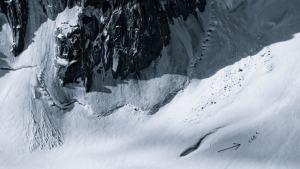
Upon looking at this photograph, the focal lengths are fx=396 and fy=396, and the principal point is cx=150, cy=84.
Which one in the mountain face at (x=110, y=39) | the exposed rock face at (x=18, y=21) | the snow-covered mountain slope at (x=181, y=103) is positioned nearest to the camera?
the snow-covered mountain slope at (x=181, y=103)

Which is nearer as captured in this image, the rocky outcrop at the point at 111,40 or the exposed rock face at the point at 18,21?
the rocky outcrop at the point at 111,40

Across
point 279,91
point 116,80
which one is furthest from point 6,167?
point 279,91

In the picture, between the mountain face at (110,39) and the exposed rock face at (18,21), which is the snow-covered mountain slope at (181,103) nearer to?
the exposed rock face at (18,21)

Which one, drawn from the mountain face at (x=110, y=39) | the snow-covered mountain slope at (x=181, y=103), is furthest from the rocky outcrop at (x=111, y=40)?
the snow-covered mountain slope at (x=181, y=103)

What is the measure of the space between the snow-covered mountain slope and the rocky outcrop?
1.77 meters

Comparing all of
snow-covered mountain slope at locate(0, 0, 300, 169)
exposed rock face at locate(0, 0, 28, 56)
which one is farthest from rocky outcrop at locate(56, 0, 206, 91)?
exposed rock face at locate(0, 0, 28, 56)

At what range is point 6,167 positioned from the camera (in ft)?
172

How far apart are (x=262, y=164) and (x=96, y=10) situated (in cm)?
3293

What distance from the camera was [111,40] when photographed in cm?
5959

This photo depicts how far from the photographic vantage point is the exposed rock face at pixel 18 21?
61656mm

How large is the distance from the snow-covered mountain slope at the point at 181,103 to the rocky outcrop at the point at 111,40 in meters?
1.77

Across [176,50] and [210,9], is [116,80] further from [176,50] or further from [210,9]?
[210,9]

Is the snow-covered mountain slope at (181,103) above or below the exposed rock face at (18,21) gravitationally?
below

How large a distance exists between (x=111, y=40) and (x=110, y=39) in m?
0.21
